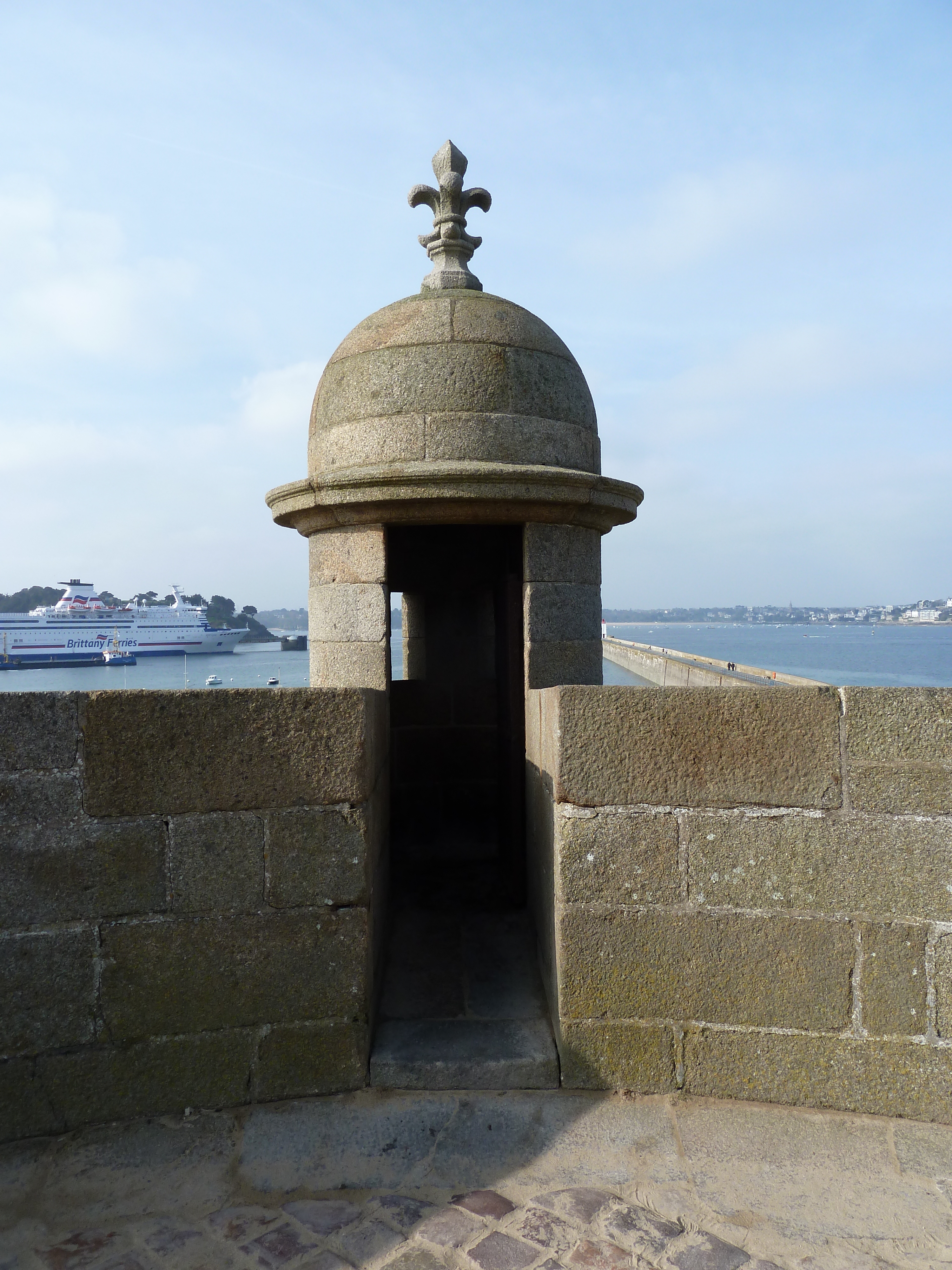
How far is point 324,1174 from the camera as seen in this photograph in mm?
2016

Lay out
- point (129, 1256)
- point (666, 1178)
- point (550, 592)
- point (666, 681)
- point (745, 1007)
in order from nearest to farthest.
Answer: point (129, 1256) → point (666, 1178) → point (745, 1007) → point (550, 592) → point (666, 681)

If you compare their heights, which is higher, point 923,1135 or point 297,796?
point 297,796

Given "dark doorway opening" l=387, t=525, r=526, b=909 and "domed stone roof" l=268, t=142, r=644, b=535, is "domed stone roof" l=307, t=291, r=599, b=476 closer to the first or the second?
"domed stone roof" l=268, t=142, r=644, b=535

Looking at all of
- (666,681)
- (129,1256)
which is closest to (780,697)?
(129,1256)

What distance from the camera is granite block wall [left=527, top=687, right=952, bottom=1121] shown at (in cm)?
224

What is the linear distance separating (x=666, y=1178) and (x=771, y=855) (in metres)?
0.87

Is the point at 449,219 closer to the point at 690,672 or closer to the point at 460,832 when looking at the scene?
the point at 460,832

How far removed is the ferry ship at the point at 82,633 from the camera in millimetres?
55906

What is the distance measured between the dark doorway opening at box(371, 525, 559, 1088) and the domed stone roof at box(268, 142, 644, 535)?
58 centimetres

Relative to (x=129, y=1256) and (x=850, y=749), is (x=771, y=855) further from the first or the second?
(x=129, y=1256)

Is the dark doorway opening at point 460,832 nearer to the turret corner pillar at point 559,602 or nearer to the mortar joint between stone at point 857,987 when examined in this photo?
the turret corner pillar at point 559,602

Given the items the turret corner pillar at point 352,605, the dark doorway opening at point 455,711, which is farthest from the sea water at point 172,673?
the turret corner pillar at point 352,605

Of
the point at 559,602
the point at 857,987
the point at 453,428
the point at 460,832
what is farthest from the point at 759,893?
the point at 460,832

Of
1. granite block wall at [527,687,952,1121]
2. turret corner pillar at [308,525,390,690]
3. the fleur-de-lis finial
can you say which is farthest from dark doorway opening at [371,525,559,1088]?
the fleur-de-lis finial
